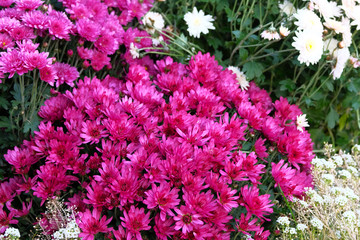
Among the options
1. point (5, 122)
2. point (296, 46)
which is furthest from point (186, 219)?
point (296, 46)

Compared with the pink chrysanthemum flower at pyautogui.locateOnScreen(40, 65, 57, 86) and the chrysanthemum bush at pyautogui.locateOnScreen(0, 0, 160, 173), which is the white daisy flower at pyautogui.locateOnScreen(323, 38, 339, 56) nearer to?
the chrysanthemum bush at pyautogui.locateOnScreen(0, 0, 160, 173)

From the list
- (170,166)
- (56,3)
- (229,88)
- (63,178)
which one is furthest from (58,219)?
(56,3)

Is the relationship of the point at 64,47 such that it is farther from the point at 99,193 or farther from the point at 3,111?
the point at 99,193

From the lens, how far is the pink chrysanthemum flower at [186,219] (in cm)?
167

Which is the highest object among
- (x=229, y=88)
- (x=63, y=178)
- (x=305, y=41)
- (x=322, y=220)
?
(x=305, y=41)

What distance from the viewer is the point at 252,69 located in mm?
2779

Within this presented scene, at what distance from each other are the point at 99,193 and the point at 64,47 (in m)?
0.99

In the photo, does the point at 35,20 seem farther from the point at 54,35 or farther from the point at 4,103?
the point at 4,103

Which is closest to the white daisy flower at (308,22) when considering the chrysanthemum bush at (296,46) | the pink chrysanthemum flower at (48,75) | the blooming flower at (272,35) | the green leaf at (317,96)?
the chrysanthemum bush at (296,46)

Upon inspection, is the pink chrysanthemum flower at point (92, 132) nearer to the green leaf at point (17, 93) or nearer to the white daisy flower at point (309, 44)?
the green leaf at point (17, 93)

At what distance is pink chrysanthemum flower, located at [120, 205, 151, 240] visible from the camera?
5.53ft

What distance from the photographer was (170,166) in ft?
5.78

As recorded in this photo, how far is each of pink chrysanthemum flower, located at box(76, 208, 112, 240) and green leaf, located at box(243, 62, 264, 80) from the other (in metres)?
1.43

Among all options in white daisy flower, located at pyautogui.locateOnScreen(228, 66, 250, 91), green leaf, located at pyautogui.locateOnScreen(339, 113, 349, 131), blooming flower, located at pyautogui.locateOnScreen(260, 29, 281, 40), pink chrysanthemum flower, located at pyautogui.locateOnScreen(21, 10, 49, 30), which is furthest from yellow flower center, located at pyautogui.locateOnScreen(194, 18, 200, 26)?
green leaf, located at pyautogui.locateOnScreen(339, 113, 349, 131)
